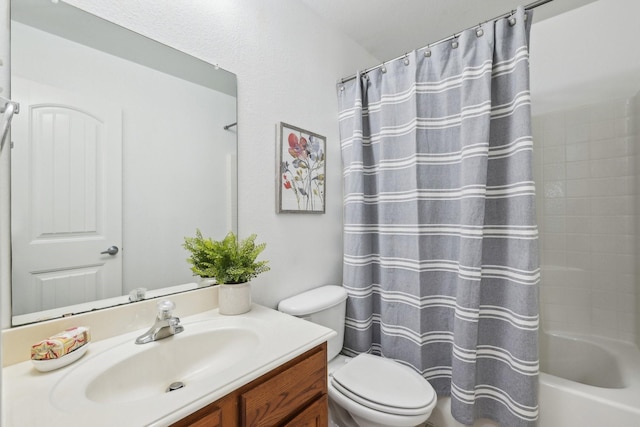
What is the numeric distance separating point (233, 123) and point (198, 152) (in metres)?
0.21

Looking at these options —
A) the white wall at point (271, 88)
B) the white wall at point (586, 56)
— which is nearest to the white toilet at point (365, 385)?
the white wall at point (271, 88)

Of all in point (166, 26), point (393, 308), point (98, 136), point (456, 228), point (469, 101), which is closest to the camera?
point (98, 136)

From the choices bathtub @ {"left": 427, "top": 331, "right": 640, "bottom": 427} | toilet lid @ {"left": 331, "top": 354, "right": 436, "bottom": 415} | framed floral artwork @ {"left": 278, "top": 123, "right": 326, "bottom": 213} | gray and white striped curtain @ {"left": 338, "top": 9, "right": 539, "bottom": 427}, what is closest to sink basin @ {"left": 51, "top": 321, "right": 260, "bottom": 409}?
toilet lid @ {"left": 331, "top": 354, "right": 436, "bottom": 415}

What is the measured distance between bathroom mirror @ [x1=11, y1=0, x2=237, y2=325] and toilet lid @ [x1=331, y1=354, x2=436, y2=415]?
786 mm

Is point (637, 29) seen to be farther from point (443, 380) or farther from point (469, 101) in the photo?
point (443, 380)

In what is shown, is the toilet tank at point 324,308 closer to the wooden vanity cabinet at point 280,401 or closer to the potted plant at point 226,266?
the potted plant at point 226,266

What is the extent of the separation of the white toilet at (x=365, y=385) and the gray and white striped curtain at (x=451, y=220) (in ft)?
0.60

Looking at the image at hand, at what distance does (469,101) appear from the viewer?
4.19ft

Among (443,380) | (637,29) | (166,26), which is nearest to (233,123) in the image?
(166,26)

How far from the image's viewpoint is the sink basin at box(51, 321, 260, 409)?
0.70 m

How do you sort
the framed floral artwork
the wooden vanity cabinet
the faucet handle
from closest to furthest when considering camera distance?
the wooden vanity cabinet
the faucet handle
the framed floral artwork

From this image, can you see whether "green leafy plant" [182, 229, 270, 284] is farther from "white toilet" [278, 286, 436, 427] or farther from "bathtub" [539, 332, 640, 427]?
"bathtub" [539, 332, 640, 427]

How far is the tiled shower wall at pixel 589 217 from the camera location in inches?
62.3

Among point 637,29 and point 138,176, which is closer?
point 138,176
